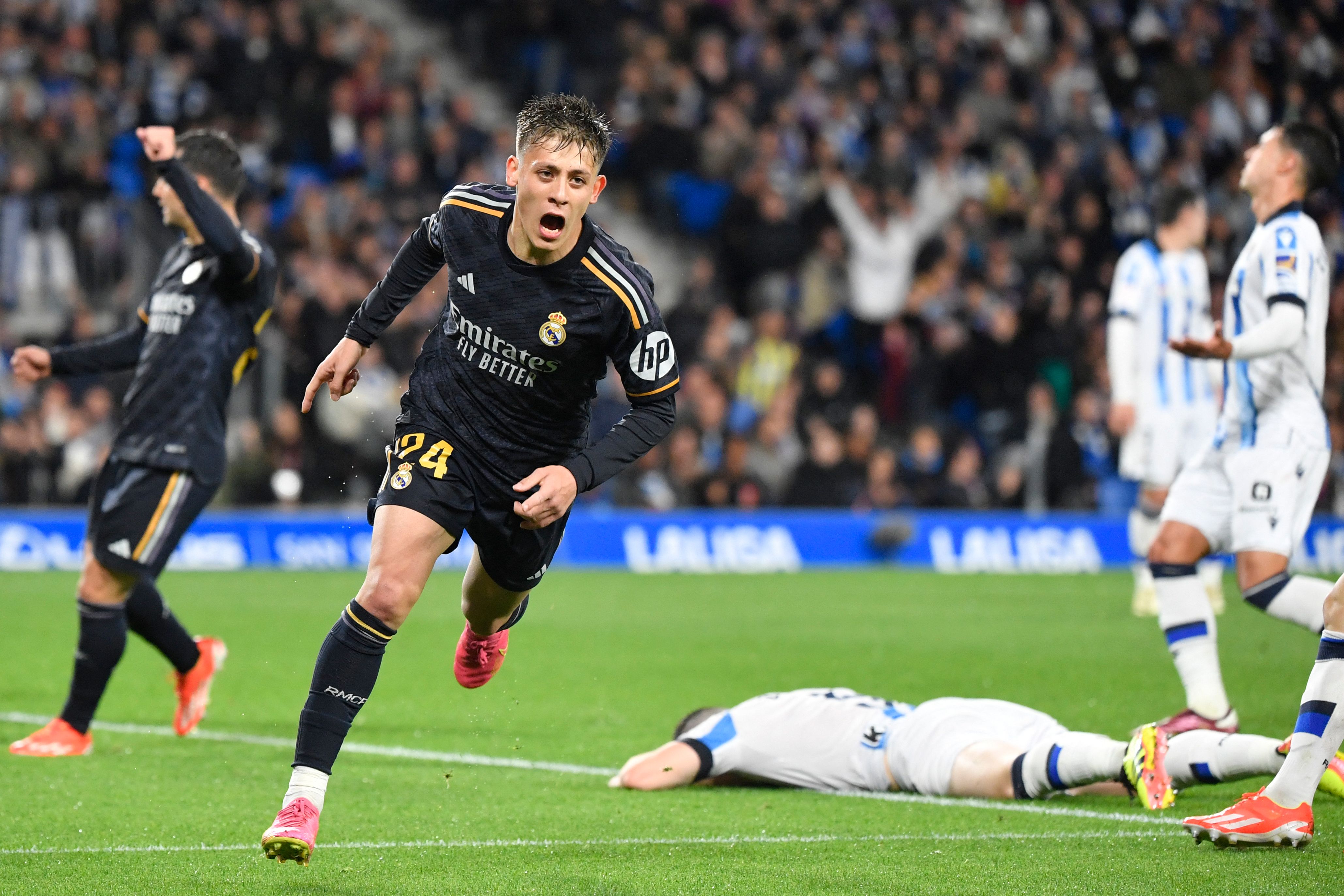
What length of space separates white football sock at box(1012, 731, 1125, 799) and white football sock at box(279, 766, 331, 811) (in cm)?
251

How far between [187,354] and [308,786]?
126 inches

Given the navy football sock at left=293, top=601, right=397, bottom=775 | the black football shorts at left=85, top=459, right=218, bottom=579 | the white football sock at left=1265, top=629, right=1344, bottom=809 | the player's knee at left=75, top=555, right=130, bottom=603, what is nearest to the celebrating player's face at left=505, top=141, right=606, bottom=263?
the navy football sock at left=293, top=601, right=397, bottom=775

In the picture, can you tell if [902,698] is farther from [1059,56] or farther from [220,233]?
[1059,56]

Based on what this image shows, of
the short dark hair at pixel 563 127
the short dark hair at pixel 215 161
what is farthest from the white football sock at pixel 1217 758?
the short dark hair at pixel 215 161

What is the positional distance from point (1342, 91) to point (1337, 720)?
18375 millimetres

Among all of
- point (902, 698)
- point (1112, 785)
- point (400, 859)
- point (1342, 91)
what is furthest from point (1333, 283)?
point (400, 859)

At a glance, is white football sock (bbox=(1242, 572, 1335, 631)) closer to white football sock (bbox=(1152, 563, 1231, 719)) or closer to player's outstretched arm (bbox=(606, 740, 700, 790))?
white football sock (bbox=(1152, 563, 1231, 719))

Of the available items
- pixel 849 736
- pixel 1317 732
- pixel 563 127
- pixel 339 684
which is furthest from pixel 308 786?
pixel 1317 732

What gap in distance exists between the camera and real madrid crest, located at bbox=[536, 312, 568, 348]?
5250 millimetres

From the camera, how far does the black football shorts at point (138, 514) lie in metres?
7.21

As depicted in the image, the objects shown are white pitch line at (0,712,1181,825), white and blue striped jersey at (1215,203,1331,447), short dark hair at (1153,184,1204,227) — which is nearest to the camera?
white pitch line at (0,712,1181,825)

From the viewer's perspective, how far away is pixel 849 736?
Answer: 6250mm

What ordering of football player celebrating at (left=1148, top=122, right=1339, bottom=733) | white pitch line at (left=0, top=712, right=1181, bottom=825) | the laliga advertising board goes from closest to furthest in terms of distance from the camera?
white pitch line at (left=0, top=712, right=1181, bottom=825)
football player celebrating at (left=1148, top=122, right=1339, bottom=733)
the laliga advertising board

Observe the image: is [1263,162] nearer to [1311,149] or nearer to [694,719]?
[1311,149]
